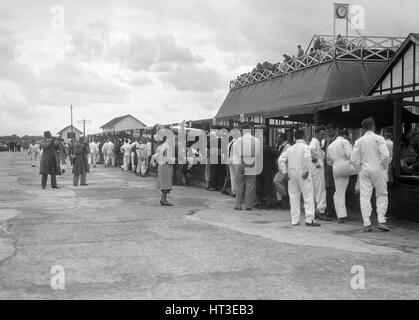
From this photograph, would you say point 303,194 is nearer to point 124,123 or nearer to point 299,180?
Result: point 299,180

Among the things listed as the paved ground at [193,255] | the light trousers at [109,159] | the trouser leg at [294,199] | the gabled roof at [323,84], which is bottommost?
the paved ground at [193,255]

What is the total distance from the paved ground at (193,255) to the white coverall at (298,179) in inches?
15.7

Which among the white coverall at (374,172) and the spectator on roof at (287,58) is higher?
the spectator on roof at (287,58)

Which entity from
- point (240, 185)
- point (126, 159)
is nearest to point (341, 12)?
point (126, 159)

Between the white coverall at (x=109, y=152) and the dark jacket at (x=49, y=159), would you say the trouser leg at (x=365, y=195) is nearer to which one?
the dark jacket at (x=49, y=159)

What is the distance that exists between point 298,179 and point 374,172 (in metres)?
1.48

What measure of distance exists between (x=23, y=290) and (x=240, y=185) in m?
7.63

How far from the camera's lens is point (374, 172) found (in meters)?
9.34

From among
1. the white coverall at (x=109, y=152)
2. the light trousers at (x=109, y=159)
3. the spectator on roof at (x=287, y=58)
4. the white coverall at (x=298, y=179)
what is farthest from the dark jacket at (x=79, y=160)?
the spectator on roof at (x=287, y=58)

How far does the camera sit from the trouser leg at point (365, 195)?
369 inches

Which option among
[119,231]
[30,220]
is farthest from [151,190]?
[119,231]

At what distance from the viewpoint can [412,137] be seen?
12055 mm
